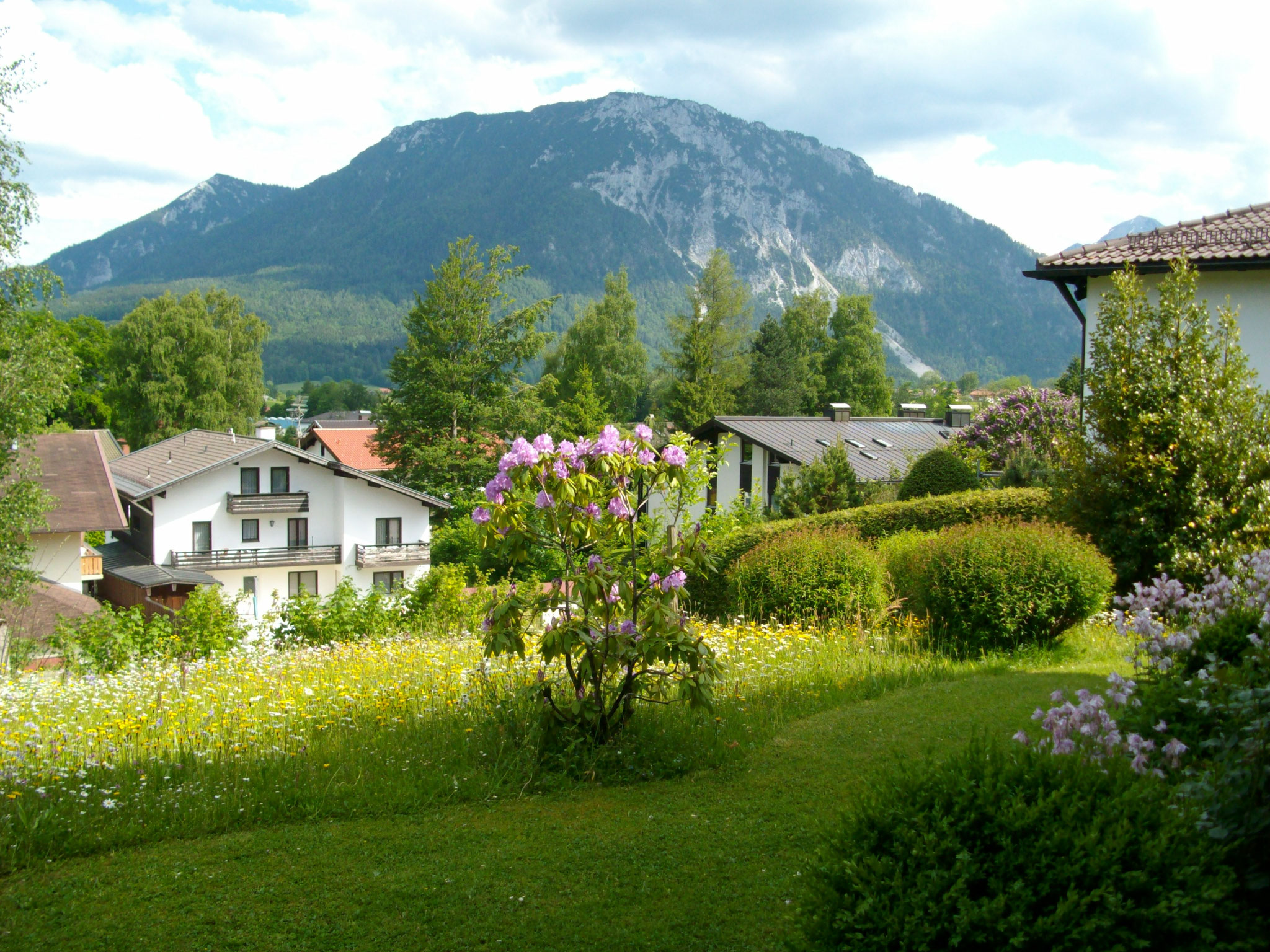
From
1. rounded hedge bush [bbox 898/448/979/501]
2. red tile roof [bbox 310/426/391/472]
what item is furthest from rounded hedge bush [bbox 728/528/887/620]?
red tile roof [bbox 310/426/391/472]

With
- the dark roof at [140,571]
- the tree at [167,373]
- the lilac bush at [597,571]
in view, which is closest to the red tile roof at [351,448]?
the tree at [167,373]

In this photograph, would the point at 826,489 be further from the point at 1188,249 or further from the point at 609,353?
the point at 609,353

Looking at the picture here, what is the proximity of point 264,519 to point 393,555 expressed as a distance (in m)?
5.35

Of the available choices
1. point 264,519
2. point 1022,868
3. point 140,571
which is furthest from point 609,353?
point 1022,868

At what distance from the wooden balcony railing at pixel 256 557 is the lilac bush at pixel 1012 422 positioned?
82.6 feet

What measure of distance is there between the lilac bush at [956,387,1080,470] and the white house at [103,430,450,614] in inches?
830

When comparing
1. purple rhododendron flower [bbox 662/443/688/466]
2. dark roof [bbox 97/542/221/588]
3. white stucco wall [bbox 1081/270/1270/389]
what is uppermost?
white stucco wall [bbox 1081/270/1270/389]

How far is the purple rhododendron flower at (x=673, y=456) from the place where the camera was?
5.68 meters

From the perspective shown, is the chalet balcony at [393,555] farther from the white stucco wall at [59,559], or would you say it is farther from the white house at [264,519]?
the white stucco wall at [59,559]

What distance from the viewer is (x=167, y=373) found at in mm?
51250

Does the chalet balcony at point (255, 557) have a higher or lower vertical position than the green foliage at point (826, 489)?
lower

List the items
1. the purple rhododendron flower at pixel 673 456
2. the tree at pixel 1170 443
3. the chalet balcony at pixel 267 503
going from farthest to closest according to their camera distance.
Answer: the chalet balcony at pixel 267 503 < the tree at pixel 1170 443 < the purple rhododendron flower at pixel 673 456

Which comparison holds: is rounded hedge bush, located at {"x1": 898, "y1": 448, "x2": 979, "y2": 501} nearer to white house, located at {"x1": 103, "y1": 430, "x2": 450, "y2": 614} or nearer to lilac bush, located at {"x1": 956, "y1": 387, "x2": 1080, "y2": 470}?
lilac bush, located at {"x1": 956, "y1": 387, "x2": 1080, "y2": 470}

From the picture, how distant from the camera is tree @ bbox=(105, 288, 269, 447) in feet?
168
